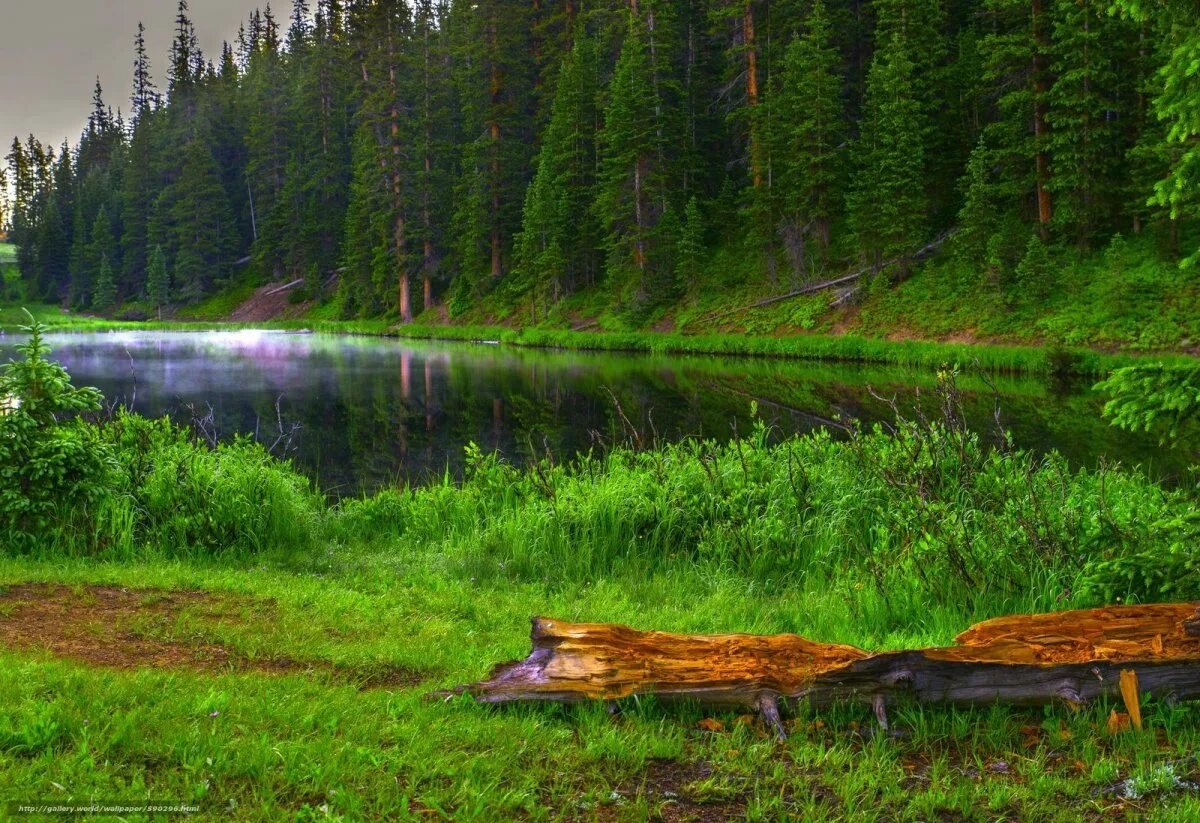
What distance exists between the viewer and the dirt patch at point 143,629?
5.08m

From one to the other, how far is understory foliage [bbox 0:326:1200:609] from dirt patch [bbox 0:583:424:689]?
1720mm

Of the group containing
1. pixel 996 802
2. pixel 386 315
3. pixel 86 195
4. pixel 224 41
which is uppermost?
pixel 224 41

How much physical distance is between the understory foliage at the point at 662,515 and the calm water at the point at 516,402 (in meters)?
2.14

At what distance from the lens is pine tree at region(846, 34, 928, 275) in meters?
32.7

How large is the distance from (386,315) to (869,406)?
4617cm

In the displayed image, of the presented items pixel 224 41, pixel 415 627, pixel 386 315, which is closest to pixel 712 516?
pixel 415 627

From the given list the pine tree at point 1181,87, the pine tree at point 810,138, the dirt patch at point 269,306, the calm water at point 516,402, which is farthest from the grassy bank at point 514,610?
the dirt patch at point 269,306

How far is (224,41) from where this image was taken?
114875 mm

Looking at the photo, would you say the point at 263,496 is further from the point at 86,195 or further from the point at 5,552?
the point at 86,195

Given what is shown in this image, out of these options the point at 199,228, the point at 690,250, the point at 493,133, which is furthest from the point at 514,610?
the point at 199,228

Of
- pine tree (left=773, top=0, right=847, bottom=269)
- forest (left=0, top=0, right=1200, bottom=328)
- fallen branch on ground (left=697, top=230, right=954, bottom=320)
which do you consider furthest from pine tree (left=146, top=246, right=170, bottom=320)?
pine tree (left=773, top=0, right=847, bottom=269)

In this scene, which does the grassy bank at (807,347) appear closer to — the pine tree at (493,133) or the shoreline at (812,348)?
the shoreline at (812,348)

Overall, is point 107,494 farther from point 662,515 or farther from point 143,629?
point 662,515

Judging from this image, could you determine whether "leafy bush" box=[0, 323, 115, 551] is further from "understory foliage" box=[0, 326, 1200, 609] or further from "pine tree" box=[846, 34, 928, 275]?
"pine tree" box=[846, 34, 928, 275]
